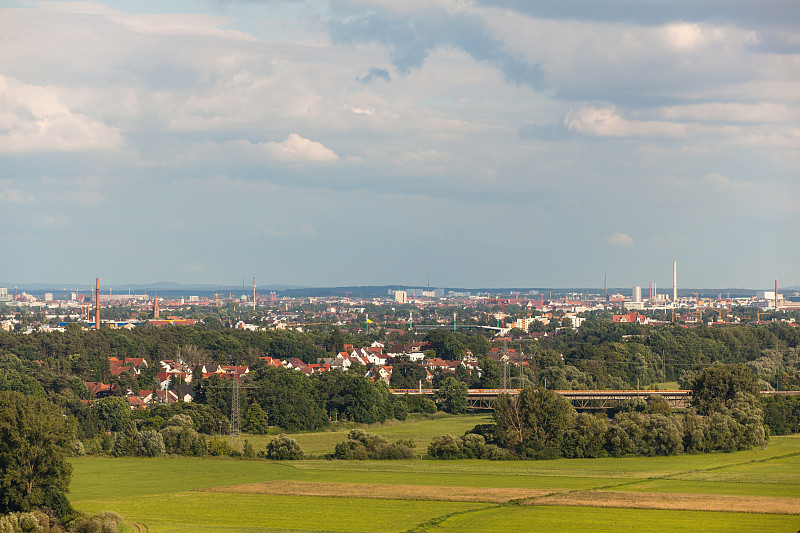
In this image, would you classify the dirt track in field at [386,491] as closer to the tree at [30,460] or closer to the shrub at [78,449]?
the tree at [30,460]

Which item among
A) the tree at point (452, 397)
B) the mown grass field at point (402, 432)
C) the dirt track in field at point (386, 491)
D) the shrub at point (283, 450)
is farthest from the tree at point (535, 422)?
the tree at point (452, 397)

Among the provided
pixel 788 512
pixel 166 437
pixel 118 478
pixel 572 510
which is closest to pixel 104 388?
pixel 166 437

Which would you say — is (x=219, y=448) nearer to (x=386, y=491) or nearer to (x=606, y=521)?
(x=386, y=491)

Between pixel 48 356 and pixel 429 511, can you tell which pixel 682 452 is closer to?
pixel 429 511

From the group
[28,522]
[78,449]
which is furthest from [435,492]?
[78,449]

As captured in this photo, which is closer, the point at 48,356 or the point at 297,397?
the point at 297,397
